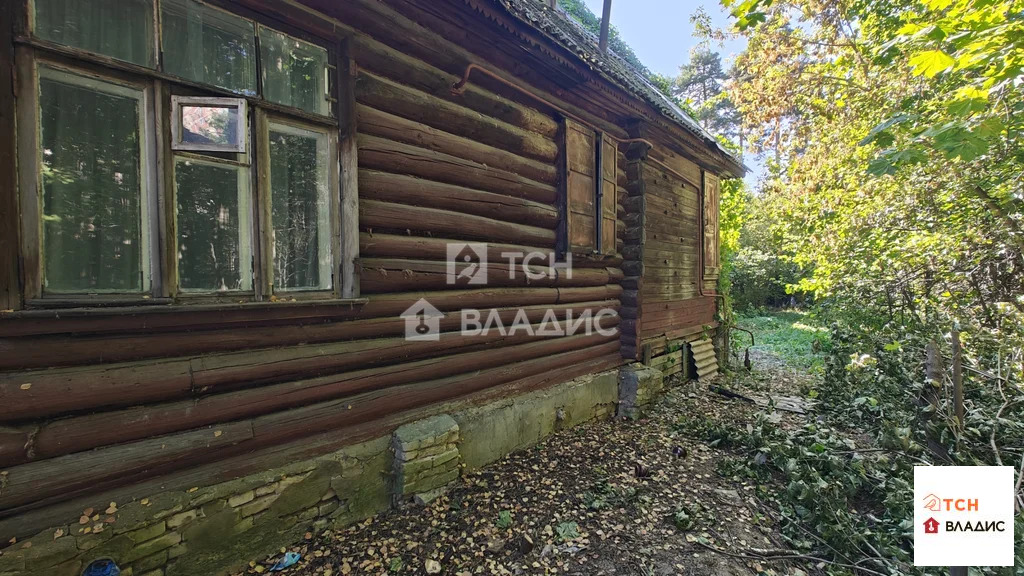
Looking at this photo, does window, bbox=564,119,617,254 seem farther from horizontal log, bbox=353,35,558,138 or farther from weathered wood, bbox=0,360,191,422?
weathered wood, bbox=0,360,191,422

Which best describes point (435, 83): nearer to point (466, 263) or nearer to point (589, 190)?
point (466, 263)

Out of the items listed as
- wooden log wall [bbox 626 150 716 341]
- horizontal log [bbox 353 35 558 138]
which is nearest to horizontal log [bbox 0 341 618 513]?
horizontal log [bbox 353 35 558 138]

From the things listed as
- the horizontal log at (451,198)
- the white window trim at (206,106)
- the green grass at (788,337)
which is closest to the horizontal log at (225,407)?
the horizontal log at (451,198)

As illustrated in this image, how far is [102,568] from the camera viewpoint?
2.16 m

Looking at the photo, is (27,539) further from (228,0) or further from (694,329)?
(694,329)

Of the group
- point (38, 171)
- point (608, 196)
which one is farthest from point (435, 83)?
point (608, 196)

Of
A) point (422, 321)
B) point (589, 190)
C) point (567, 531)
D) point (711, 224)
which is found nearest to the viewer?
point (567, 531)

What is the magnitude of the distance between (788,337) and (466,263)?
14224 mm

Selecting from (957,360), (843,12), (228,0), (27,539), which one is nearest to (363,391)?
(27,539)

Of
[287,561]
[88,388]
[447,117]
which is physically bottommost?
[287,561]

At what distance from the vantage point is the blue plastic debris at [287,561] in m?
2.64

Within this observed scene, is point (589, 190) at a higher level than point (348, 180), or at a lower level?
higher

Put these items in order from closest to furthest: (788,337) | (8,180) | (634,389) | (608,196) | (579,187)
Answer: (8,180) → (579,187) → (608,196) → (634,389) → (788,337)

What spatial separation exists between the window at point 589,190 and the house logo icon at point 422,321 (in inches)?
80.1
